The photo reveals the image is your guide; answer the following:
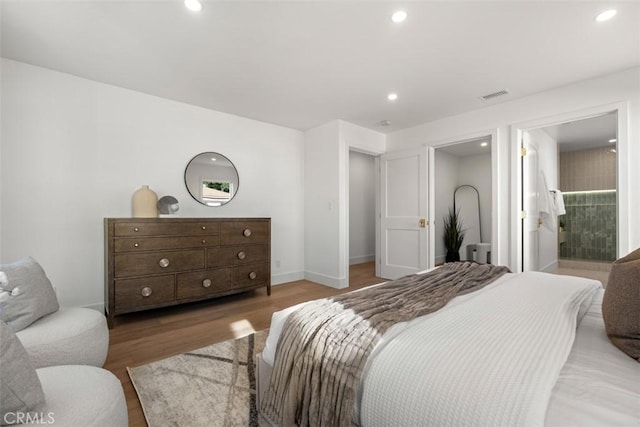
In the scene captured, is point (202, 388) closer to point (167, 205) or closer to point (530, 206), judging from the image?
point (167, 205)

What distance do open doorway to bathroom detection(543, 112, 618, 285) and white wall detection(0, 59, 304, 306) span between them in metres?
5.69

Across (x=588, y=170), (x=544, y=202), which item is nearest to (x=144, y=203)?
(x=544, y=202)

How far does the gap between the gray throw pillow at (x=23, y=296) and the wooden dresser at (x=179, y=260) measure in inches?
37.4

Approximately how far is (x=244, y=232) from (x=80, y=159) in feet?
5.68

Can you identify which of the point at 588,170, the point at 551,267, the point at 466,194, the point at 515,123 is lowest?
the point at 551,267

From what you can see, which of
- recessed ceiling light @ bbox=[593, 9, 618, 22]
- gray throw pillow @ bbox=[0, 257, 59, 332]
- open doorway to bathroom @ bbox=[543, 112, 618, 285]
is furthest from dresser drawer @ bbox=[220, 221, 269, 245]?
open doorway to bathroom @ bbox=[543, 112, 618, 285]

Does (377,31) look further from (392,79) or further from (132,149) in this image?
(132,149)

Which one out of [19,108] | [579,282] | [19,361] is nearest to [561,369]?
[579,282]

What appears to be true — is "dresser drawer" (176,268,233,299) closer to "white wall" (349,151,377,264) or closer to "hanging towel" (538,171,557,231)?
"white wall" (349,151,377,264)

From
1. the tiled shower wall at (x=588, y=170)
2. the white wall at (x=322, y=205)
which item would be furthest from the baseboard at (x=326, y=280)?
the tiled shower wall at (x=588, y=170)

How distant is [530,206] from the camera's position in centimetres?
348

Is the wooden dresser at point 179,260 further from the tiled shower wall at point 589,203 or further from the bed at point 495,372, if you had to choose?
the tiled shower wall at point 589,203

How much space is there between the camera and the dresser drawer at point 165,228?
2.56 meters

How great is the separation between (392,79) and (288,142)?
1.97 m
